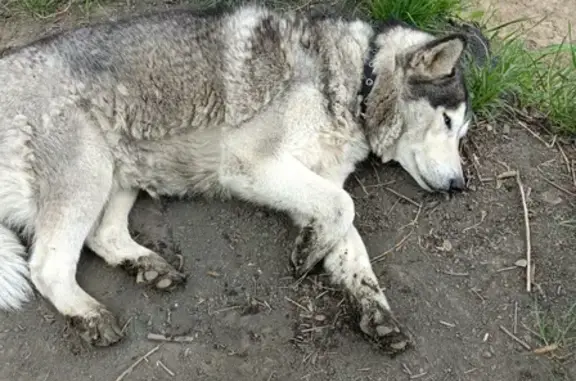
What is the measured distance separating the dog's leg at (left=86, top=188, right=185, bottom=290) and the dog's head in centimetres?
140

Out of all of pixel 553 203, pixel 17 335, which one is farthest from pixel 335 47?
pixel 17 335

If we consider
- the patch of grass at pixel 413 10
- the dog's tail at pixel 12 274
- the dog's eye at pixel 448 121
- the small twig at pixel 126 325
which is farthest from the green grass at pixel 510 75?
the dog's tail at pixel 12 274

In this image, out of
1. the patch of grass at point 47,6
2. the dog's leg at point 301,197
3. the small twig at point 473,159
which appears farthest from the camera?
the patch of grass at point 47,6

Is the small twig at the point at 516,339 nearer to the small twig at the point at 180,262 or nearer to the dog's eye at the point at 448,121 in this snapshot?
the dog's eye at the point at 448,121

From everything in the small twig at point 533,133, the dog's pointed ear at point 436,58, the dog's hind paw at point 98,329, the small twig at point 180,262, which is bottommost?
the small twig at point 533,133

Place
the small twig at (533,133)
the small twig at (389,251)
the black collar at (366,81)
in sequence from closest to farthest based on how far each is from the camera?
1. the small twig at (389,251)
2. the black collar at (366,81)
3. the small twig at (533,133)

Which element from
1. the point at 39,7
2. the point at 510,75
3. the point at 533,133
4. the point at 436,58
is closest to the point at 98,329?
the point at 436,58

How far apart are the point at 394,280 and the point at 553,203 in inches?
45.7

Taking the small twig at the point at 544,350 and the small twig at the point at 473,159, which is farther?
the small twig at the point at 473,159

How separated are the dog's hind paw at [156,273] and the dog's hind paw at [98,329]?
29 cm

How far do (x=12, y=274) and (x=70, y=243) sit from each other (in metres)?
0.30

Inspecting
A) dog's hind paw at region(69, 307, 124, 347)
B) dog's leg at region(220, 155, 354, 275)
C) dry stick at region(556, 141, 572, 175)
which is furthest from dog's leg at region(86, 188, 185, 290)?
dry stick at region(556, 141, 572, 175)

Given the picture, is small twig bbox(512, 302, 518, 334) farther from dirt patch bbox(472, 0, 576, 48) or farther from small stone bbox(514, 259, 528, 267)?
dirt patch bbox(472, 0, 576, 48)

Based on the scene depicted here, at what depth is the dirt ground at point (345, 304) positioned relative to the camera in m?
3.18
